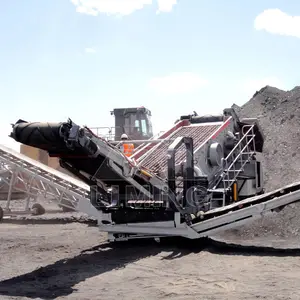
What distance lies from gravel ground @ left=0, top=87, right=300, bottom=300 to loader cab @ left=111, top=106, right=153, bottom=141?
16.1 feet

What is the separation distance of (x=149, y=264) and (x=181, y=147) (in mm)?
2620

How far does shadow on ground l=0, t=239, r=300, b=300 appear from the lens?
5516mm

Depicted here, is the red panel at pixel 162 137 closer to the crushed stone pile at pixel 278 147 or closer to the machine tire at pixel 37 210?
the crushed stone pile at pixel 278 147

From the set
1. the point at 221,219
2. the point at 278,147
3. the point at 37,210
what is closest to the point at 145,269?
the point at 221,219

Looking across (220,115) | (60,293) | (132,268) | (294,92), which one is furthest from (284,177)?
(60,293)

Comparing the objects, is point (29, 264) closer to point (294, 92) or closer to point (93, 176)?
point (93, 176)

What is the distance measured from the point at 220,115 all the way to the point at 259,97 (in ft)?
37.2

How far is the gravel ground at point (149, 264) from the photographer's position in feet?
17.2

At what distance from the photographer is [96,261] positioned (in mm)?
7004

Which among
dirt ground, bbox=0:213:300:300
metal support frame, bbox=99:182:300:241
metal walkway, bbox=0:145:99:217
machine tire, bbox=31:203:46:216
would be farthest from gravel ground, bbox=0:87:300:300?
machine tire, bbox=31:203:46:216

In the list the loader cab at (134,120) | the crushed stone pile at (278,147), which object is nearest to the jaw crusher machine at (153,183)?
the crushed stone pile at (278,147)

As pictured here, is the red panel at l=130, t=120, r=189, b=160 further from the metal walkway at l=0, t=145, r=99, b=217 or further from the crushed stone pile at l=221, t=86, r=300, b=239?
the crushed stone pile at l=221, t=86, r=300, b=239

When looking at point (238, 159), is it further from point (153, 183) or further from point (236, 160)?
point (153, 183)

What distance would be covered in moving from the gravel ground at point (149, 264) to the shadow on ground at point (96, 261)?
1cm
